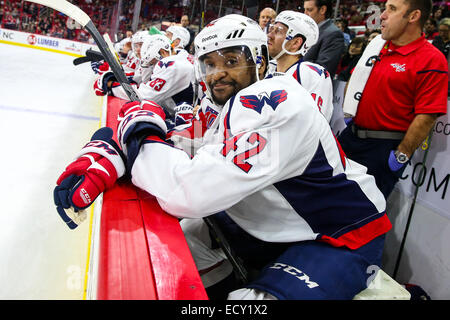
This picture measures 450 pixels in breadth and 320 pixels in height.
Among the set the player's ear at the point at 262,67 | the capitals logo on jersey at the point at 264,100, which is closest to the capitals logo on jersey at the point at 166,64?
the player's ear at the point at 262,67

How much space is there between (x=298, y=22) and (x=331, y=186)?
1.68 meters

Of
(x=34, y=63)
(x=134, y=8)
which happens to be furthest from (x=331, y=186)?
A: (x=134, y=8)

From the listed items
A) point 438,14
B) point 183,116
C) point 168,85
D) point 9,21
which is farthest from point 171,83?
point 9,21

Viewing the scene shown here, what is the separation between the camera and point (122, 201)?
3.24ft

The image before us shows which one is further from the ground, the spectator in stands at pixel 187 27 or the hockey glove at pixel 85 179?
the spectator in stands at pixel 187 27

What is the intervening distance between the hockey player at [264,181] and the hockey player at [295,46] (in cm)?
110

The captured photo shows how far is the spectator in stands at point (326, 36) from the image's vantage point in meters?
2.99

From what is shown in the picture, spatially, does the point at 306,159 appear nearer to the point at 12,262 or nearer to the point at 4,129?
the point at 12,262

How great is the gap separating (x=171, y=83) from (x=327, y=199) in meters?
2.41

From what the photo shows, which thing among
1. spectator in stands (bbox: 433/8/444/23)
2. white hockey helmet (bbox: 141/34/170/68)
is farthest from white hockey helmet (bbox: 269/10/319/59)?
spectator in stands (bbox: 433/8/444/23)

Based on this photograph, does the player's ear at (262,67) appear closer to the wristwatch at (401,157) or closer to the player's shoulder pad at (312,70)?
the player's shoulder pad at (312,70)

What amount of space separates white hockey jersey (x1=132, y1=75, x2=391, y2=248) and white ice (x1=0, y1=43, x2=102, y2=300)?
2.32 feet

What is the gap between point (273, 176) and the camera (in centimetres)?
91

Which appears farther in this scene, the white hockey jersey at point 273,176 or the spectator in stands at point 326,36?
the spectator in stands at point 326,36
